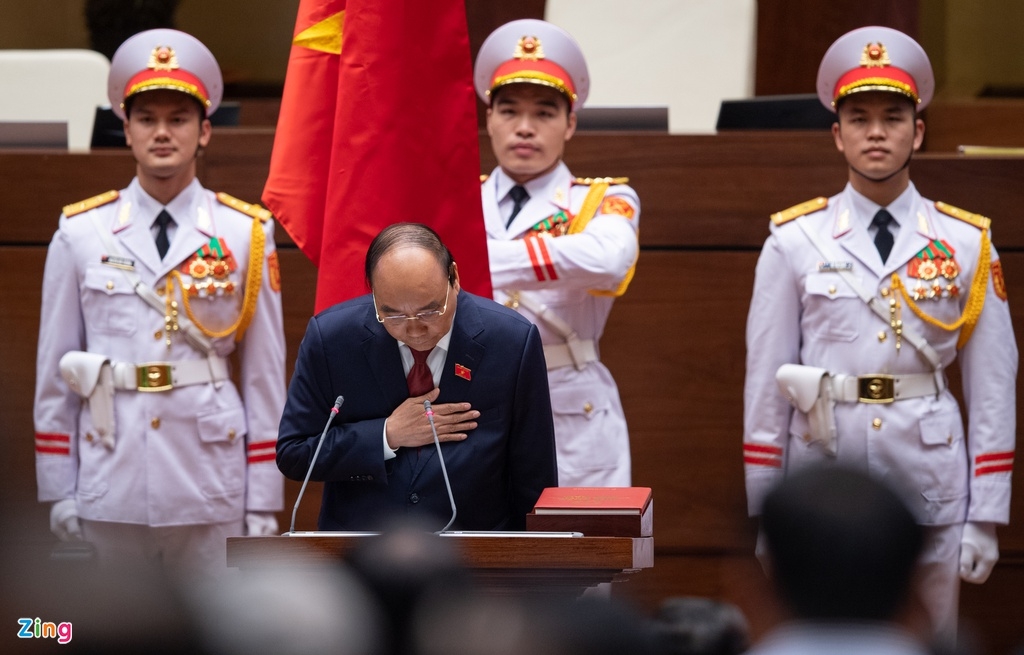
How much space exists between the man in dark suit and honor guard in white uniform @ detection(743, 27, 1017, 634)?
866 mm

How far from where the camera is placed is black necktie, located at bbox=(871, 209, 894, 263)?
12.0 feet

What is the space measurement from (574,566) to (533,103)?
167 centimetres

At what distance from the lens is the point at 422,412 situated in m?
2.78

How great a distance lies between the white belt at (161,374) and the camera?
3682 millimetres

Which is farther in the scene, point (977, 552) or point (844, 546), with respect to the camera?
point (977, 552)

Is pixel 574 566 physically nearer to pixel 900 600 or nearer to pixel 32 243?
pixel 900 600

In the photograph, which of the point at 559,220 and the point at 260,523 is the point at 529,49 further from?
the point at 260,523

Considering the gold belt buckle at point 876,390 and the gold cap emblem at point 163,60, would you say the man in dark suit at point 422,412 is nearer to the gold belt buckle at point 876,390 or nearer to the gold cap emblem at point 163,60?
the gold belt buckle at point 876,390

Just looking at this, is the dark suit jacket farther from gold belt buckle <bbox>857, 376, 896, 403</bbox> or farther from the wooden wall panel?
the wooden wall panel

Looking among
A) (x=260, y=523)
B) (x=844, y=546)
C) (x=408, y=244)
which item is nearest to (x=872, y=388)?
(x=408, y=244)

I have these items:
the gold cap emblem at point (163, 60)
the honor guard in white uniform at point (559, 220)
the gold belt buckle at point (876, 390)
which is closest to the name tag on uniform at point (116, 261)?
the gold cap emblem at point (163, 60)

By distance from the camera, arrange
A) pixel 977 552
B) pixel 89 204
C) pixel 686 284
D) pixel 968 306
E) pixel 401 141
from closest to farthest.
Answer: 1. pixel 401 141
2. pixel 977 552
3. pixel 968 306
4. pixel 89 204
5. pixel 686 284

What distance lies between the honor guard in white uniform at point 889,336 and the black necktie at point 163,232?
1418 millimetres

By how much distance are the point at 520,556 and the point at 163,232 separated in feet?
6.03
